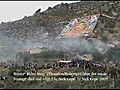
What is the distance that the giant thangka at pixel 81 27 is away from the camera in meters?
63.8

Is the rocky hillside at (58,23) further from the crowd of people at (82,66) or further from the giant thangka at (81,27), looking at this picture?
the crowd of people at (82,66)

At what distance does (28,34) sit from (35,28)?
275cm

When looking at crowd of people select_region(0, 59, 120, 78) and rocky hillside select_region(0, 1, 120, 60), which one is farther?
rocky hillside select_region(0, 1, 120, 60)

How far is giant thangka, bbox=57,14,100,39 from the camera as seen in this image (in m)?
63.8

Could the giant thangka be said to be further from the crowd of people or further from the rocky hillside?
the crowd of people

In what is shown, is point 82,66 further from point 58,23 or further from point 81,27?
point 58,23

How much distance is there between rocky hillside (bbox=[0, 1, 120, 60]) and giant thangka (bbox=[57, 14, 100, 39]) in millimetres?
858

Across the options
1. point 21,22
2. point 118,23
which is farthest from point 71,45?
point 21,22

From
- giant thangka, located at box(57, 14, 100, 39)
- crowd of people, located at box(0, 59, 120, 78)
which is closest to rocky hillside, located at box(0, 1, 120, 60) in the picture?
giant thangka, located at box(57, 14, 100, 39)

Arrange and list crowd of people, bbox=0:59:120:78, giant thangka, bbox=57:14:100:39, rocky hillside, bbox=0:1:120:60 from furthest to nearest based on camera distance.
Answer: rocky hillside, bbox=0:1:120:60 < giant thangka, bbox=57:14:100:39 < crowd of people, bbox=0:59:120:78

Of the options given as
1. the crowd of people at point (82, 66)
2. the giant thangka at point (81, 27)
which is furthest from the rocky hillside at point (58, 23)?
the crowd of people at point (82, 66)

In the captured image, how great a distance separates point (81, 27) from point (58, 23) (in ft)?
29.6

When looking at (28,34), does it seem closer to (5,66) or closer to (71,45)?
(71,45)

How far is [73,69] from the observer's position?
47812 mm
